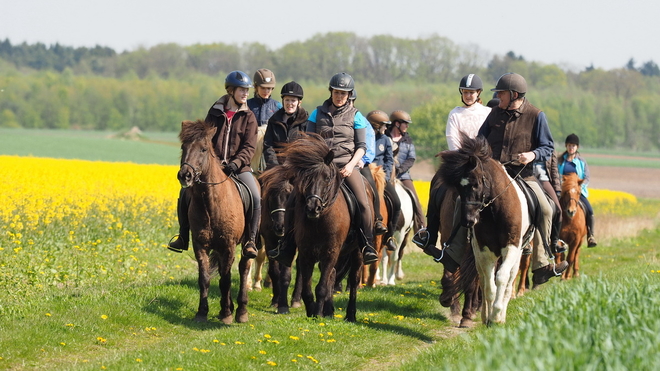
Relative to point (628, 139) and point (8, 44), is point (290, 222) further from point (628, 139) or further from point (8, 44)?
point (8, 44)

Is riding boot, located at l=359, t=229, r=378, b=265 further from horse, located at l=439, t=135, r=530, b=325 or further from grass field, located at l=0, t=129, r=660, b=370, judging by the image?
horse, located at l=439, t=135, r=530, b=325

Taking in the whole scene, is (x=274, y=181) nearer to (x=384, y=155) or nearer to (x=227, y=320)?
(x=227, y=320)

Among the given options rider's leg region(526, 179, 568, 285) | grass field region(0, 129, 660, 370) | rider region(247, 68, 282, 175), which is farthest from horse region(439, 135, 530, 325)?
rider region(247, 68, 282, 175)

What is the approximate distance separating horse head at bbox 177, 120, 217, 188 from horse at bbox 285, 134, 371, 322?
881mm

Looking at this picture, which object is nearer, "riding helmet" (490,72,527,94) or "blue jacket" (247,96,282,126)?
"riding helmet" (490,72,527,94)

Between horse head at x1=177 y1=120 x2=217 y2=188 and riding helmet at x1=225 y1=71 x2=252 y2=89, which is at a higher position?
riding helmet at x1=225 y1=71 x2=252 y2=89

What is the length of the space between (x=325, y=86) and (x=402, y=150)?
7967 centimetres

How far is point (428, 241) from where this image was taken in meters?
10.2

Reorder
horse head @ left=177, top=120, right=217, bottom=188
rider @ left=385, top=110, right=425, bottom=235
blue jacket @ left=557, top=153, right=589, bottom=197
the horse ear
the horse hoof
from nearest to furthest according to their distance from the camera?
horse head @ left=177, top=120, right=217, bottom=188
the horse ear
the horse hoof
rider @ left=385, top=110, right=425, bottom=235
blue jacket @ left=557, top=153, right=589, bottom=197

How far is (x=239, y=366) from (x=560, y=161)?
36.2 feet

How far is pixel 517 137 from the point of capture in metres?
9.65

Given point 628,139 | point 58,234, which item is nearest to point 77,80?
point 628,139

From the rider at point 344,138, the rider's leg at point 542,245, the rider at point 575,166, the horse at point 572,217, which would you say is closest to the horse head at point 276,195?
the rider at point 344,138

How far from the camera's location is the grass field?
16.9 ft
